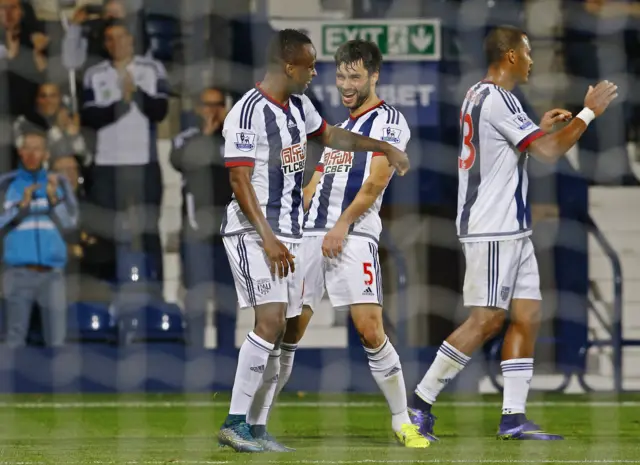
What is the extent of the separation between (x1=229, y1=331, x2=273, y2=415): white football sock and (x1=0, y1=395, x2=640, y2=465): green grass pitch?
7.9 inches

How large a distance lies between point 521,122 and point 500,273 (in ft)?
2.21

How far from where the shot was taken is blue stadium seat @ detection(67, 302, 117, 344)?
31.9 feet

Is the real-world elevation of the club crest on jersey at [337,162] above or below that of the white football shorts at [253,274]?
above

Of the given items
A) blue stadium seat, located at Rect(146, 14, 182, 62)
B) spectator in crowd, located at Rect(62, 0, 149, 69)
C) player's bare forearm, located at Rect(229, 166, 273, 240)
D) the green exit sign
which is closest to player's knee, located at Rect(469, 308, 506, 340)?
player's bare forearm, located at Rect(229, 166, 273, 240)

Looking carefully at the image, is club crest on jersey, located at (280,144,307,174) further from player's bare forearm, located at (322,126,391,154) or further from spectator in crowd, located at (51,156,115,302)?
spectator in crowd, located at (51,156,115,302)

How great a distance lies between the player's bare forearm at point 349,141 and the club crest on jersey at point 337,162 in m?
0.34

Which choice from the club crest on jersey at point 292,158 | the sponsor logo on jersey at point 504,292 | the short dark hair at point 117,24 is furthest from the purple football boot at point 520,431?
the short dark hair at point 117,24

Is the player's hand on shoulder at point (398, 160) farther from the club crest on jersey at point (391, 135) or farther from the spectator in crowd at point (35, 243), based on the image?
the spectator in crowd at point (35, 243)

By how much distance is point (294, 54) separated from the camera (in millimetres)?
6000

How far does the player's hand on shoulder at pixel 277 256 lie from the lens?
5.84m

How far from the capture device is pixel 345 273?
254 inches

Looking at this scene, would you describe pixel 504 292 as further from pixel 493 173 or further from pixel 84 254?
pixel 84 254

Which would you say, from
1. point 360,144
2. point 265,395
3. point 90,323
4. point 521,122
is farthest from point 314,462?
point 90,323

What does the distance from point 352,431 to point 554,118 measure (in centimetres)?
177
